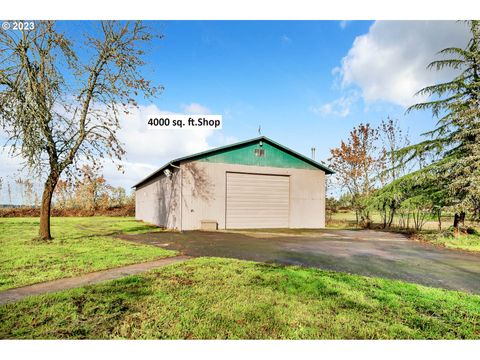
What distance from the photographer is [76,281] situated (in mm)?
4184

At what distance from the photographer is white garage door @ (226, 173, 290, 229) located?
12930mm

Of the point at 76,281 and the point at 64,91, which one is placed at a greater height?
the point at 64,91

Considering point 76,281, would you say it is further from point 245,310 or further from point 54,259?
point 245,310

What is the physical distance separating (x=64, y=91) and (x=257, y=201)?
920 centimetres

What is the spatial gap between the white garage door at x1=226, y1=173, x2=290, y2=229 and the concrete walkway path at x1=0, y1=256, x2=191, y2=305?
24.6ft

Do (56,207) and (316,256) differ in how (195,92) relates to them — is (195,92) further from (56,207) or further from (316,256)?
A: (56,207)

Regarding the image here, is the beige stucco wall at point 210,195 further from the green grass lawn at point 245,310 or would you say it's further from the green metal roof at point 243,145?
the green grass lawn at point 245,310

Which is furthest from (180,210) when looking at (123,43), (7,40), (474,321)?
(474,321)

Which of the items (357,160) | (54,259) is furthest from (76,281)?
(357,160)

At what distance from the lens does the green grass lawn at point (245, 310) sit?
2.60 metres

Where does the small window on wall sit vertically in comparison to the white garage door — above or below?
above

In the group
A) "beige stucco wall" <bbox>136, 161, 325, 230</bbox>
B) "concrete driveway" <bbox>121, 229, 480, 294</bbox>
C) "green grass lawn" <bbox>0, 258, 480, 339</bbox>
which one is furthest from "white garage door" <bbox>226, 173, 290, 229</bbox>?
"green grass lawn" <bbox>0, 258, 480, 339</bbox>

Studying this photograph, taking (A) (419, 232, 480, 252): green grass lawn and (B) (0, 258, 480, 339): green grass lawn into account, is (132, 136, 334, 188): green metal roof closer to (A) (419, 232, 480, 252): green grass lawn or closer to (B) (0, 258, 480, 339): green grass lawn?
(A) (419, 232, 480, 252): green grass lawn
